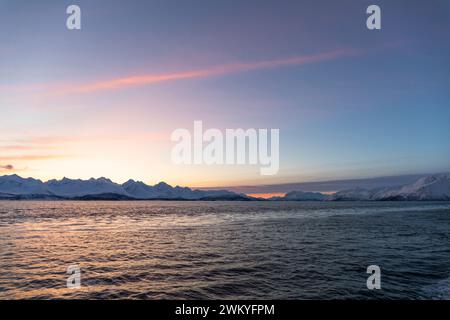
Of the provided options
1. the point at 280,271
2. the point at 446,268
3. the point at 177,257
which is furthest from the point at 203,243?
the point at 446,268

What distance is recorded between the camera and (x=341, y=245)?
43.4 m

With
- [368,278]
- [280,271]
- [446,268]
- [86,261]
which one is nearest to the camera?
[368,278]

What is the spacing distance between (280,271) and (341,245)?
65.0 feet
